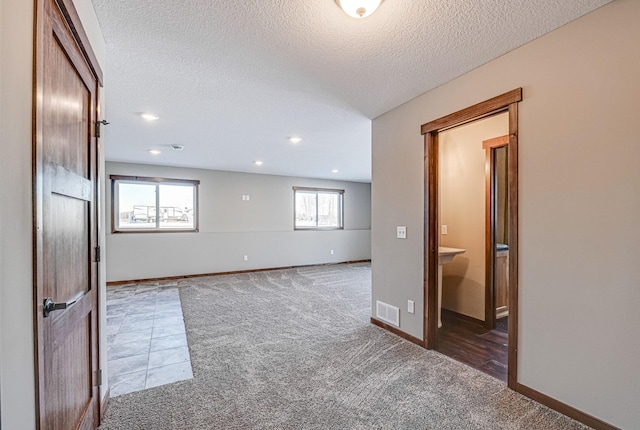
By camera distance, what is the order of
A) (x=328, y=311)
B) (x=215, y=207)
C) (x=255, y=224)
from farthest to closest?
(x=255, y=224) < (x=215, y=207) < (x=328, y=311)

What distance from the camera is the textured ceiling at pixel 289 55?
5.58ft

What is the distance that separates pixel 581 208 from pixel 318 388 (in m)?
2.10

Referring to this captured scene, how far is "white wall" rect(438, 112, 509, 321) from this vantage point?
3.56 m

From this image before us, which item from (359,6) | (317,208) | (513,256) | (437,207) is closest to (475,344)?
(513,256)

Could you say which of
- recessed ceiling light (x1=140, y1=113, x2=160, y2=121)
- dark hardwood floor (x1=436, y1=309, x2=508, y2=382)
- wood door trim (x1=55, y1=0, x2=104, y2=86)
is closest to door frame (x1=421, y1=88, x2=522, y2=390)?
dark hardwood floor (x1=436, y1=309, x2=508, y2=382)

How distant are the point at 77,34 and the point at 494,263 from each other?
399 centimetres

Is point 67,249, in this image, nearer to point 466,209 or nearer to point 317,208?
point 466,209

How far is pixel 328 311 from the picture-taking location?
4.05 meters

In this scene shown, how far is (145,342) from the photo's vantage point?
3.08 meters

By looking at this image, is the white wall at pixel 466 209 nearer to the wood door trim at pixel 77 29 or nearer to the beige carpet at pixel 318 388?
the beige carpet at pixel 318 388

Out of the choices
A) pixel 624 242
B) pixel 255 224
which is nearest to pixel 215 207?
pixel 255 224

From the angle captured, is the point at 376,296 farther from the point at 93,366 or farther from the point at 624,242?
the point at 93,366

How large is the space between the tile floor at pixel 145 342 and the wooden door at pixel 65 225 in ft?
2.12

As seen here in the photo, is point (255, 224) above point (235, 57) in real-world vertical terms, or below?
below
